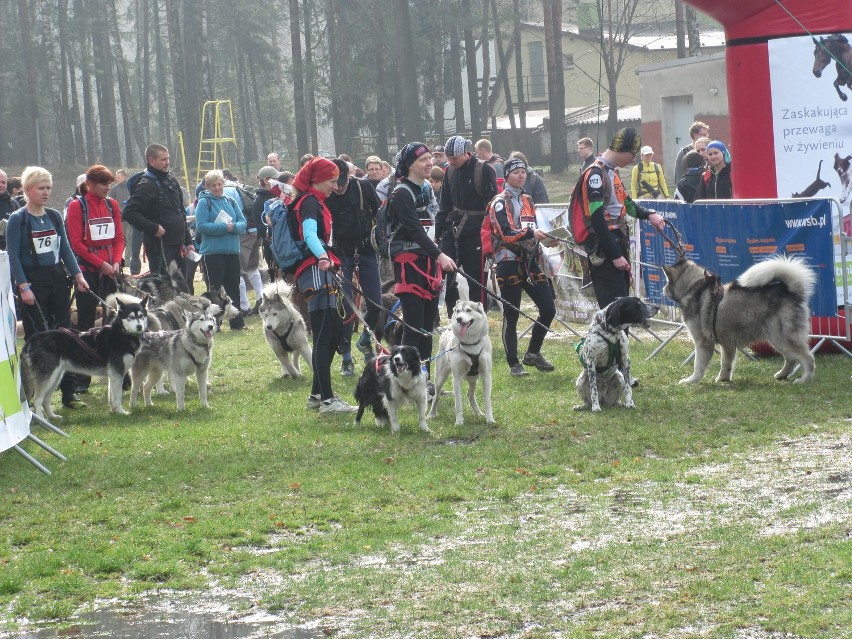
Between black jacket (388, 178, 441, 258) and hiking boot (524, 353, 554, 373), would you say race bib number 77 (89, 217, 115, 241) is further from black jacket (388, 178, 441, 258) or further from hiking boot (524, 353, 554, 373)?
hiking boot (524, 353, 554, 373)

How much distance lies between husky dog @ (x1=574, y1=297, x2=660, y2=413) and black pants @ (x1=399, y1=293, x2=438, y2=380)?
1205 millimetres

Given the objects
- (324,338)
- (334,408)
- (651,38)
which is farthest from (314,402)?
(651,38)

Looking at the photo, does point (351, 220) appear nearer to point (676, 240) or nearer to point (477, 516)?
point (676, 240)

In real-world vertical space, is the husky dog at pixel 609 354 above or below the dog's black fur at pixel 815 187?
below

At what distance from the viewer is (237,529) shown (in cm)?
570

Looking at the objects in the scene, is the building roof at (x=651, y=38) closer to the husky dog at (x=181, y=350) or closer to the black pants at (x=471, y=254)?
the black pants at (x=471, y=254)

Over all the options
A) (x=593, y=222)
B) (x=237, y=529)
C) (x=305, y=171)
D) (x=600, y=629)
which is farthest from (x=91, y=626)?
(x=593, y=222)

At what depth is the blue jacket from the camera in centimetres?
1319

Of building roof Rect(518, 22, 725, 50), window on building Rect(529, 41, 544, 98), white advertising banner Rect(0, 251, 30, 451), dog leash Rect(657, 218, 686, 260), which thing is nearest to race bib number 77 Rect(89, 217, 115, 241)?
white advertising banner Rect(0, 251, 30, 451)

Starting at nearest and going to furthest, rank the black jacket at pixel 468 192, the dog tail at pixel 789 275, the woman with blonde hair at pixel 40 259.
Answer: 1. the dog tail at pixel 789 275
2. the woman with blonde hair at pixel 40 259
3. the black jacket at pixel 468 192

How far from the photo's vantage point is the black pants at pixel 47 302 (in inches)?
360

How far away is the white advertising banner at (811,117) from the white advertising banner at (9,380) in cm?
688

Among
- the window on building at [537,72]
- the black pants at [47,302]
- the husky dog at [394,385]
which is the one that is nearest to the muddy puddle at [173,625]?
the husky dog at [394,385]

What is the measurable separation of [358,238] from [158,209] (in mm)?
3153
